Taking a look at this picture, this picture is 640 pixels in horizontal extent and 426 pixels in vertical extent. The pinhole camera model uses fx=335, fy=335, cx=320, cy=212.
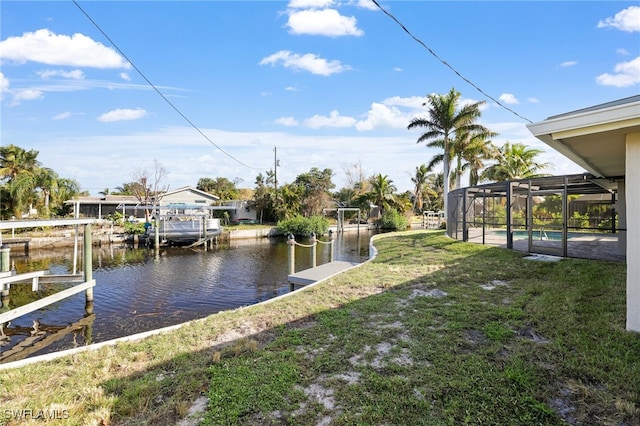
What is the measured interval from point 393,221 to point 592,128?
29307mm

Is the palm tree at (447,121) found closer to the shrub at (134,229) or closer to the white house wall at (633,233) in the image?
the white house wall at (633,233)

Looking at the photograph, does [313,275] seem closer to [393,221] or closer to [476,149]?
[476,149]

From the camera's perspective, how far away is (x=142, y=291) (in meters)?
11.0

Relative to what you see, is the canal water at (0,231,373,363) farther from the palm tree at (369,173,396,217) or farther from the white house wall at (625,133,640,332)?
the palm tree at (369,173,396,217)

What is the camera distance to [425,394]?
2.93 metres

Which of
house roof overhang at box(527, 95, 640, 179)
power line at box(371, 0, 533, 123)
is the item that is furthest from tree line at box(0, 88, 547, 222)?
house roof overhang at box(527, 95, 640, 179)

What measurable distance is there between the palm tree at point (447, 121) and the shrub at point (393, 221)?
8.54 meters

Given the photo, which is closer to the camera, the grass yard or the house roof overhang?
the grass yard

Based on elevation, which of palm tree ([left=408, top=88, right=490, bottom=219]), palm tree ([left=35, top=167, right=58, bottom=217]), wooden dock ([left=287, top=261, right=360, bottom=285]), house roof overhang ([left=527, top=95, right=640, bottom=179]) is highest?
palm tree ([left=408, top=88, right=490, bottom=219])

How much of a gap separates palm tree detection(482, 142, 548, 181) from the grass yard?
734 inches

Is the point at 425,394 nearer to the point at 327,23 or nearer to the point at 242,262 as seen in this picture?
the point at 327,23

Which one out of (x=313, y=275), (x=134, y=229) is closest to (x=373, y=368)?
(x=313, y=275)

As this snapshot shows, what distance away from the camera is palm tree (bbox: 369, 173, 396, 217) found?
35844mm

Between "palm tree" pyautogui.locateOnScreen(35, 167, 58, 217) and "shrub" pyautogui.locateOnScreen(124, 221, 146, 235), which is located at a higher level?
"palm tree" pyautogui.locateOnScreen(35, 167, 58, 217)
